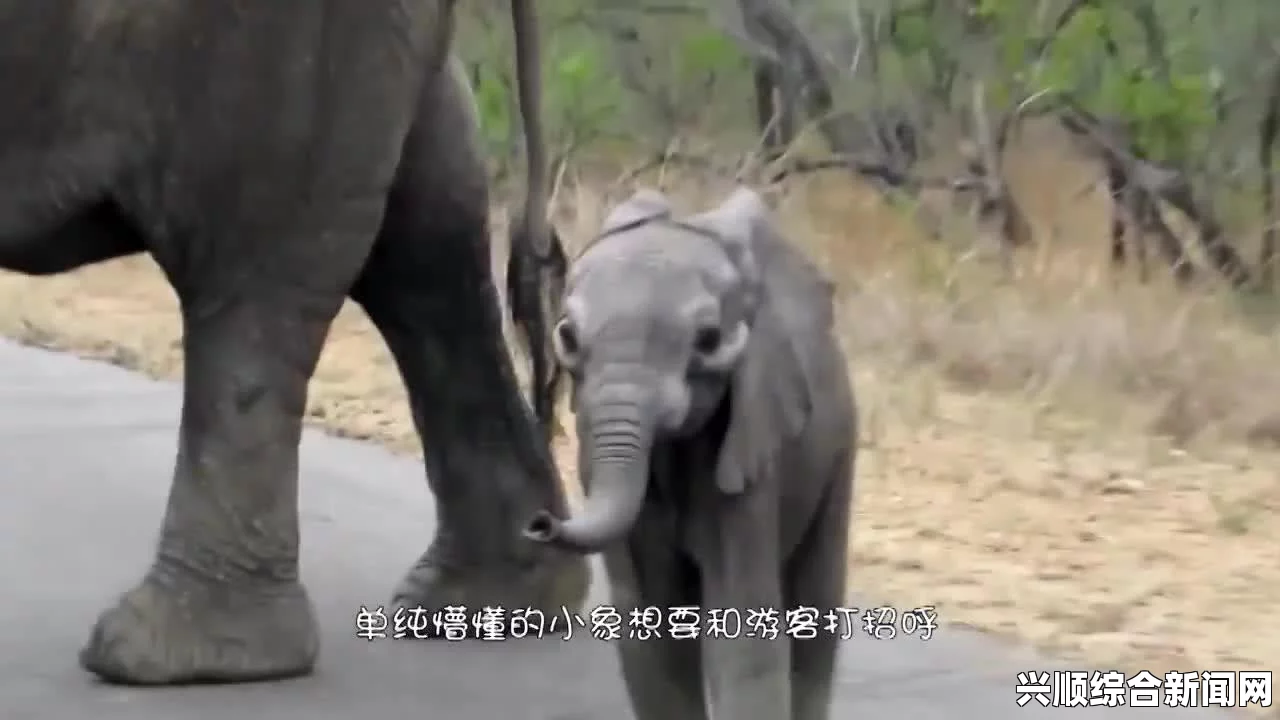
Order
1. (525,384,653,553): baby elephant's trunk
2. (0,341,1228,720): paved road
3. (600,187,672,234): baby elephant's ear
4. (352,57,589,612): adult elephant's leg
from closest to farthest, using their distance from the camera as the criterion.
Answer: (525,384,653,553): baby elephant's trunk < (600,187,672,234): baby elephant's ear < (0,341,1228,720): paved road < (352,57,589,612): adult elephant's leg

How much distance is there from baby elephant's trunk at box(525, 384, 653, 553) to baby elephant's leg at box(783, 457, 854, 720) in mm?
427

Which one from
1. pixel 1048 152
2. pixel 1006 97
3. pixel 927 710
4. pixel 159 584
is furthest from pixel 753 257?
pixel 1048 152

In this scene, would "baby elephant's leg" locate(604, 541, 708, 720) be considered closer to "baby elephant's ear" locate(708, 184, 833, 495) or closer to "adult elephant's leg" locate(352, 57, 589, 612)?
"baby elephant's ear" locate(708, 184, 833, 495)

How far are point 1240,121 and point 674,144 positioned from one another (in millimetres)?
2475

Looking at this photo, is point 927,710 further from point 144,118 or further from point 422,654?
point 144,118

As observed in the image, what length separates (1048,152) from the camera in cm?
965

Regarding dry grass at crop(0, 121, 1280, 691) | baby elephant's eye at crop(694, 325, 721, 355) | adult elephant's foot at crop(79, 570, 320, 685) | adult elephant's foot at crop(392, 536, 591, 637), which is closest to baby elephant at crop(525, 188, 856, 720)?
baby elephant's eye at crop(694, 325, 721, 355)

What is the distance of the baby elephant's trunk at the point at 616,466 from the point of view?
2213 millimetres

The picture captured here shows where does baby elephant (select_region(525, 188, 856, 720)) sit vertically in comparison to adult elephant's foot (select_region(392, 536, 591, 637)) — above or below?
below

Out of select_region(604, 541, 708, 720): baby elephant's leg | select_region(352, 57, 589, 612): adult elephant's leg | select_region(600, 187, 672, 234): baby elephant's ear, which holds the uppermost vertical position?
select_region(352, 57, 589, 612): adult elephant's leg

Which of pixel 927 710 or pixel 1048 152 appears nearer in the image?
pixel 927 710

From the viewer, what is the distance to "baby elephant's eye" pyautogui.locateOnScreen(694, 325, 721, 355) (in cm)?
231

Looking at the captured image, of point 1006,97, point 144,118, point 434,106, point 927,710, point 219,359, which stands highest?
point 1006,97

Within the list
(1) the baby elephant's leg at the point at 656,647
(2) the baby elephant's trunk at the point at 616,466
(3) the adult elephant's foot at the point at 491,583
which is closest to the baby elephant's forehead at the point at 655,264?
(2) the baby elephant's trunk at the point at 616,466
